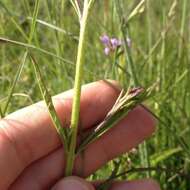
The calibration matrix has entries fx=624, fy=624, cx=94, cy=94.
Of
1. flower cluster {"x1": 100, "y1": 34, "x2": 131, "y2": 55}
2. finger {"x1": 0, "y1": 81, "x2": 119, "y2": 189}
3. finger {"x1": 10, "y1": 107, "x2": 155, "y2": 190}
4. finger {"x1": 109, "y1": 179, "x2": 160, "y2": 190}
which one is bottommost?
finger {"x1": 109, "y1": 179, "x2": 160, "y2": 190}

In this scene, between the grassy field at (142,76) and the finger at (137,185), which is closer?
the finger at (137,185)

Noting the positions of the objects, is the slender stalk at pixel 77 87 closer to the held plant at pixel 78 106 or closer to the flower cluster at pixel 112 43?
the held plant at pixel 78 106

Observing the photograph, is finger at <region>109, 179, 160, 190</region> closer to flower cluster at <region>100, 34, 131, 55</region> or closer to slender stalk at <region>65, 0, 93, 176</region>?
slender stalk at <region>65, 0, 93, 176</region>

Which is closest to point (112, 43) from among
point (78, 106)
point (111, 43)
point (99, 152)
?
point (111, 43)

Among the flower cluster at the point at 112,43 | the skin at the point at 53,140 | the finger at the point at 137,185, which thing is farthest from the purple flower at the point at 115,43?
the finger at the point at 137,185

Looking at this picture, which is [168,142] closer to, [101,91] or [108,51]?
[108,51]

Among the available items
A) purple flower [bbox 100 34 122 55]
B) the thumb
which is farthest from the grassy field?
the thumb

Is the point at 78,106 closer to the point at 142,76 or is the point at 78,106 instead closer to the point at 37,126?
the point at 37,126

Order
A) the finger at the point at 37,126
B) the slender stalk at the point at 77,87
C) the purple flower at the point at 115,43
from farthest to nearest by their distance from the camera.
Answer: the purple flower at the point at 115,43 < the finger at the point at 37,126 < the slender stalk at the point at 77,87

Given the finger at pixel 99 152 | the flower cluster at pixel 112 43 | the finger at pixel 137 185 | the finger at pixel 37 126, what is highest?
the flower cluster at pixel 112 43
